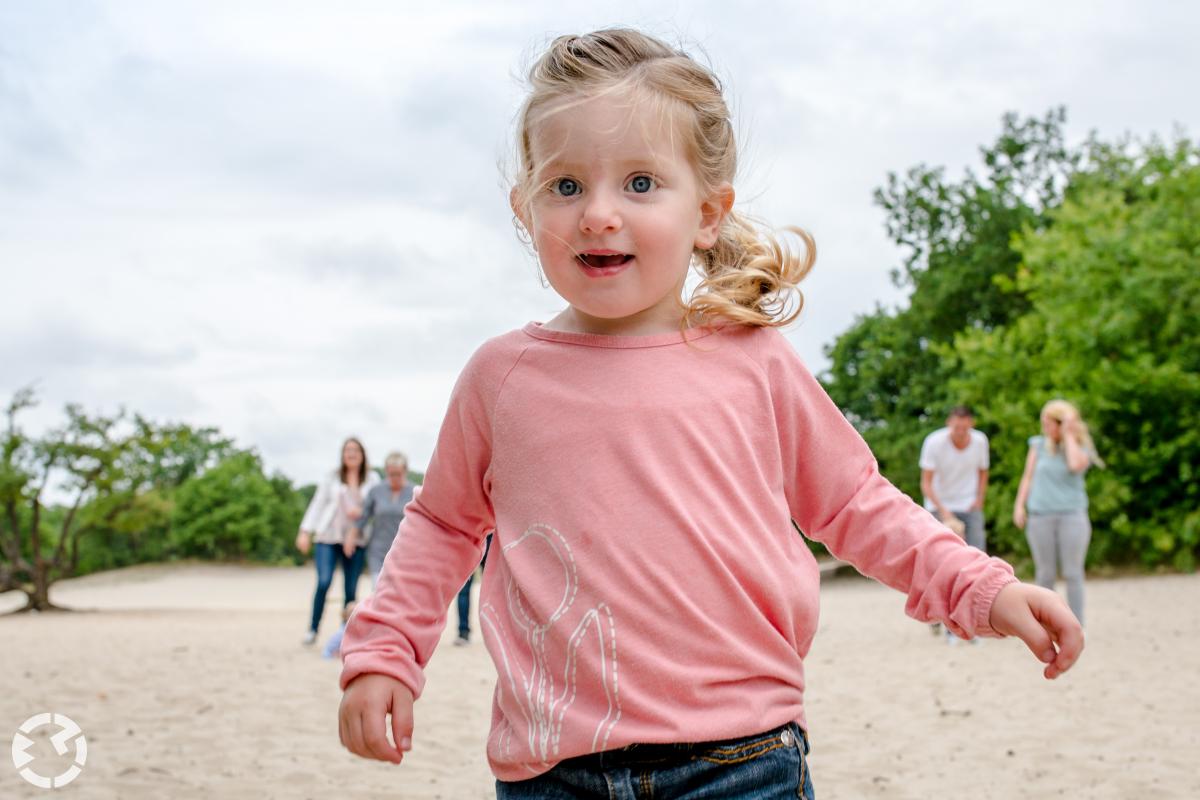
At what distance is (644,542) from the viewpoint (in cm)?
206

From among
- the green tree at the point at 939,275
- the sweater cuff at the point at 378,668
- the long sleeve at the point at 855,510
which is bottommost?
the sweater cuff at the point at 378,668

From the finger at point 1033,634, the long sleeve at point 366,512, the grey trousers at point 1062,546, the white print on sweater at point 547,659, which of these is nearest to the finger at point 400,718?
the white print on sweater at point 547,659

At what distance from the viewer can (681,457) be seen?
211cm

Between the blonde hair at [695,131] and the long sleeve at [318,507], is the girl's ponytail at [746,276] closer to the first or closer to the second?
the blonde hair at [695,131]

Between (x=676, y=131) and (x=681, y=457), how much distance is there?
573 millimetres

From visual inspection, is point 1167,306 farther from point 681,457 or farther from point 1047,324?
point 681,457

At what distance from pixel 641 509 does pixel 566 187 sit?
567 millimetres

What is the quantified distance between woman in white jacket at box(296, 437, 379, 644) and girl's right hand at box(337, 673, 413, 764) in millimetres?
9346

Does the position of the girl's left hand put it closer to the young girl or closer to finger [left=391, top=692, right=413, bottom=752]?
the young girl

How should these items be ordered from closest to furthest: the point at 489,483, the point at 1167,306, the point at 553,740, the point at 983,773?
1. the point at 553,740
2. the point at 489,483
3. the point at 983,773
4. the point at 1167,306

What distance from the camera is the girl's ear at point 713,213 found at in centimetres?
233

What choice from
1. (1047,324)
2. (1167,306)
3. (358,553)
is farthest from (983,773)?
(1047,324)

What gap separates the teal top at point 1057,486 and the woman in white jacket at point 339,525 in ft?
19.1

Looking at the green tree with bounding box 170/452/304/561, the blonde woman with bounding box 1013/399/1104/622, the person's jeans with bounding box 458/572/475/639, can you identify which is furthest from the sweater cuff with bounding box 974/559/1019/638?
the green tree with bounding box 170/452/304/561
